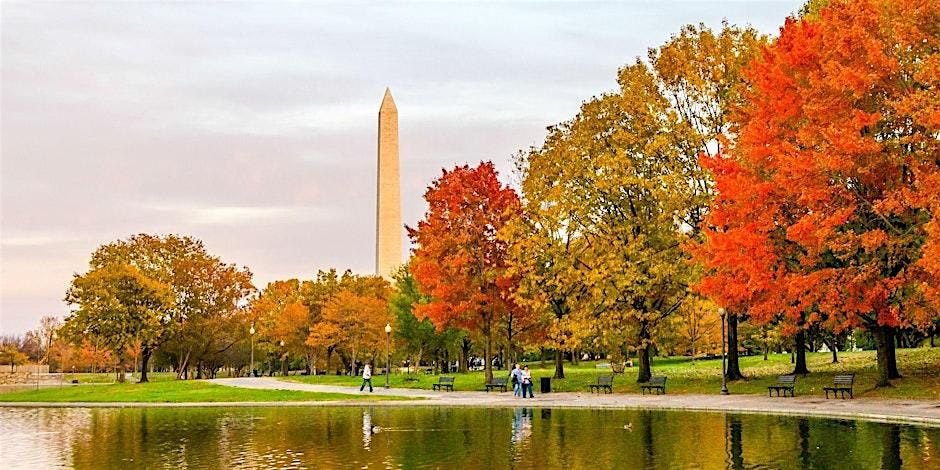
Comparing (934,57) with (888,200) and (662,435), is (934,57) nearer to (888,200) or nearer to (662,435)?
(888,200)

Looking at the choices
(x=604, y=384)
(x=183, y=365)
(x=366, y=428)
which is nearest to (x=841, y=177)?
(x=604, y=384)

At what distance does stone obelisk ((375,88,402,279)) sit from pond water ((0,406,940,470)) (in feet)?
152

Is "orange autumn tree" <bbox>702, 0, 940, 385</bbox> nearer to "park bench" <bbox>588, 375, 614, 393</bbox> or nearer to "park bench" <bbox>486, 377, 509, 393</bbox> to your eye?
"park bench" <bbox>588, 375, 614, 393</bbox>

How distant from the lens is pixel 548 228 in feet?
152

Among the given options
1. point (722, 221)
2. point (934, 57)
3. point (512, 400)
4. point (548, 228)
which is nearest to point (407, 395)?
point (512, 400)

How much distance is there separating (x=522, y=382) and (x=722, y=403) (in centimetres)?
1009

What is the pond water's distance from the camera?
1769cm

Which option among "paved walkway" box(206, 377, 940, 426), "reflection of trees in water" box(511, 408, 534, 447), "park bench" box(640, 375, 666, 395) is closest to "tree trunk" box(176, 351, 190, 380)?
"paved walkway" box(206, 377, 940, 426)

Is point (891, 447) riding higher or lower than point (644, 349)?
lower

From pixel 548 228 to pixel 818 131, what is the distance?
1663 cm

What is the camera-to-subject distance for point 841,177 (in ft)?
105

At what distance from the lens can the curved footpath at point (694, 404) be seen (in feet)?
86.4

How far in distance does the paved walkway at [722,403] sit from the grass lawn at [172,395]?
4.29m

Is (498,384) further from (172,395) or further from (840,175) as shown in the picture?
(840,175)
